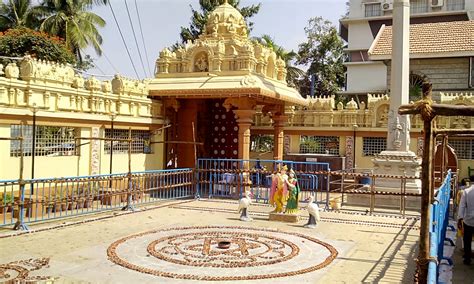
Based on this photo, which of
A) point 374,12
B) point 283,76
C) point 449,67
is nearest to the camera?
point 283,76

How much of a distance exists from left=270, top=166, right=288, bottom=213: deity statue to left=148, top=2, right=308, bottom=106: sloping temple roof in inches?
200

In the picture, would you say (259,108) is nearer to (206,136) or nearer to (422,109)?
(206,136)

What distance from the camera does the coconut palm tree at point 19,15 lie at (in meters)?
30.9

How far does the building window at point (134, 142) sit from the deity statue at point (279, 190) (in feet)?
20.3

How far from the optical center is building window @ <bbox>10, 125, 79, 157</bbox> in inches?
527

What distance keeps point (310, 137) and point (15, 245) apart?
18007 mm

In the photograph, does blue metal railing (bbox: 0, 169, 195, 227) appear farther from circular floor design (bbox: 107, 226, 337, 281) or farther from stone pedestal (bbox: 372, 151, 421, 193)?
stone pedestal (bbox: 372, 151, 421, 193)

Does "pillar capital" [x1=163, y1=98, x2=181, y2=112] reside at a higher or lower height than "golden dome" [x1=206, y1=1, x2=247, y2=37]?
lower

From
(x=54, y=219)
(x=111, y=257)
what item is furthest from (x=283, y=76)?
(x=111, y=257)

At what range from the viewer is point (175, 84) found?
1864cm

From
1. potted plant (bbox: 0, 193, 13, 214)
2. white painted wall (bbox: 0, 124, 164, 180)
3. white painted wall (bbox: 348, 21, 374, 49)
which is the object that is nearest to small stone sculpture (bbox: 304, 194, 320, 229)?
potted plant (bbox: 0, 193, 13, 214)

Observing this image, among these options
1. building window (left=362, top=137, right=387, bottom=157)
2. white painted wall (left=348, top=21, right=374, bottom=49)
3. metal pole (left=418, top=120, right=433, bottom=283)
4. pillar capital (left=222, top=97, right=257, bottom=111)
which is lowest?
metal pole (left=418, top=120, right=433, bottom=283)

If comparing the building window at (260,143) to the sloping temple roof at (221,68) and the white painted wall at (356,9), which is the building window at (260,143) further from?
the white painted wall at (356,9)

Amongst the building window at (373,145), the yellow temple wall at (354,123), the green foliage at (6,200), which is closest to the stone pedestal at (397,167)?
the yellow temple wall at (354,123)
